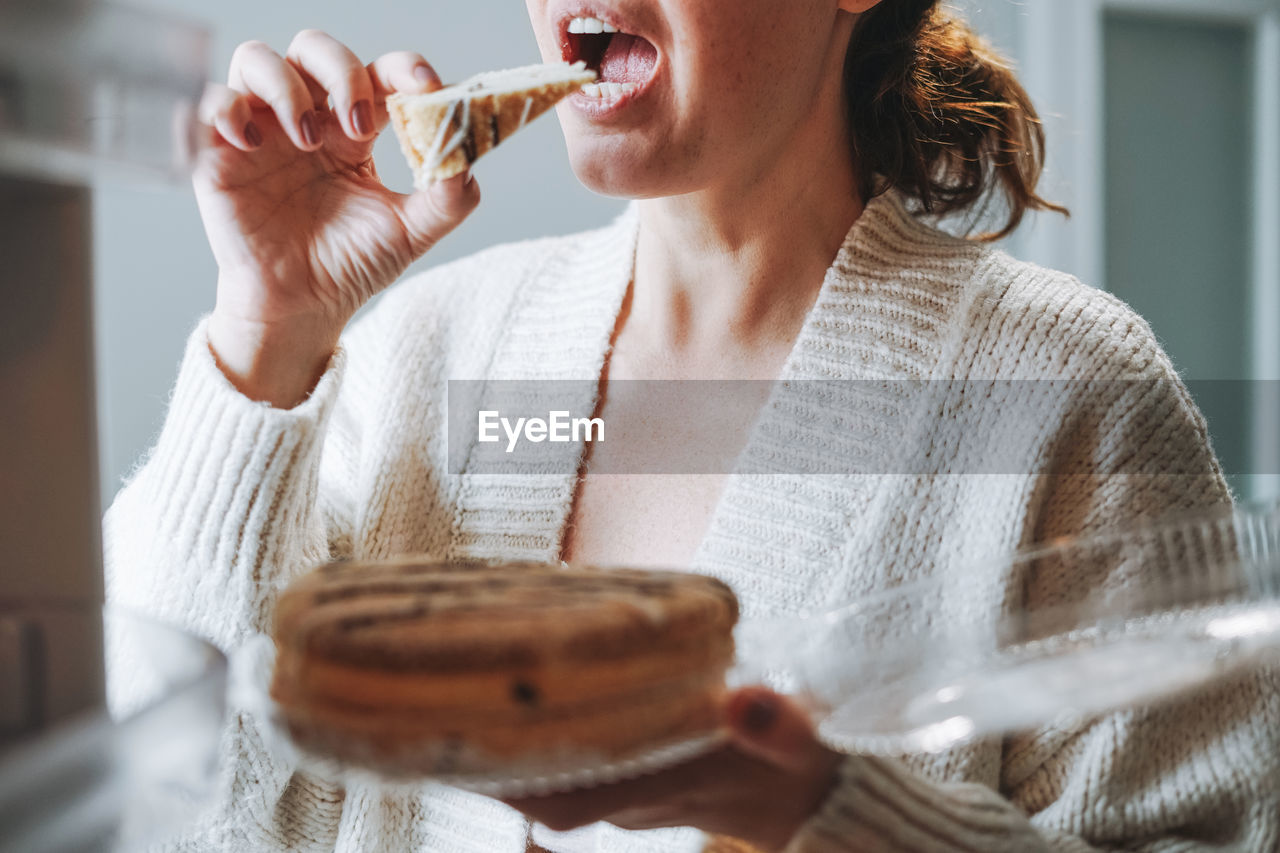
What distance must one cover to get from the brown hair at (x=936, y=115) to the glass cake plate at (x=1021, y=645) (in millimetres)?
619

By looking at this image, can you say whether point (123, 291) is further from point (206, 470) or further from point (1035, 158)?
point (1035, 158)

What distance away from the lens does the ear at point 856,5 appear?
1102 mm

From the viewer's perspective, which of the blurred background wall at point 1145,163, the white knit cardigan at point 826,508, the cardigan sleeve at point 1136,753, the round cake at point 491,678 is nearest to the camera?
the round cake at point 491,678

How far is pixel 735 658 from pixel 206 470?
0.53 meters

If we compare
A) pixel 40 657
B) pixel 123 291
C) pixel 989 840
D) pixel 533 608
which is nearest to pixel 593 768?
pixel 533 608

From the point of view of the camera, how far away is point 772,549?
99 centimetres

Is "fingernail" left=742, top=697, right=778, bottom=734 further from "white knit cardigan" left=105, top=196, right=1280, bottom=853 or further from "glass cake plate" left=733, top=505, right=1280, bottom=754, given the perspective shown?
"white knit cardigan" left=105, top=196, right=1280, bottom=853

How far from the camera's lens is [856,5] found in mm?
1106

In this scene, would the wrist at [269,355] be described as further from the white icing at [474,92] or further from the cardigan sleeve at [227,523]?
the white icing at [474,92]

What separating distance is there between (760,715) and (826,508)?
500 millimetres

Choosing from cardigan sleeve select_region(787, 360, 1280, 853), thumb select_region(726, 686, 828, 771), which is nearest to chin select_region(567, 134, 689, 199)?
cardigan sleeve select_region(787, 360, 1280, 853)

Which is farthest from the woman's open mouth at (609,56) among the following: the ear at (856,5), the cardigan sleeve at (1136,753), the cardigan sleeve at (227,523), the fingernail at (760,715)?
the fingernail at (760,715)

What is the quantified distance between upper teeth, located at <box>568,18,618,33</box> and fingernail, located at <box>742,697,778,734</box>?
0.64 metres

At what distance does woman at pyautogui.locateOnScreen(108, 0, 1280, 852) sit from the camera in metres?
0.91
